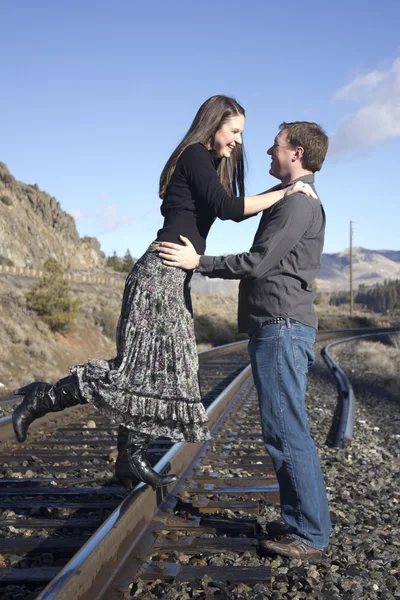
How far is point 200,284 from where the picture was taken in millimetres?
165000

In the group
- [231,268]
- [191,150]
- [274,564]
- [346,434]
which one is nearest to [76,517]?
[274,564]

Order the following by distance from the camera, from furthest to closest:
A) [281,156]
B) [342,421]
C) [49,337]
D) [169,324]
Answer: [49,337] < [342,421] < [169,324] < [281,156]

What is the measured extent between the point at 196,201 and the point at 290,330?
0.84 metres

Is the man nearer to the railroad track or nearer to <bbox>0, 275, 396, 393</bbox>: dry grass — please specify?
the railroad track

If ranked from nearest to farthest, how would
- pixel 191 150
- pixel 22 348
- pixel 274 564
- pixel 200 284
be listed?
1. pixel 274 564
2. pixel 191 150
3. pixel 22 348
4. pixel 200 284

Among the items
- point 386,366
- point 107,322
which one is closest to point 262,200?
point 386,366

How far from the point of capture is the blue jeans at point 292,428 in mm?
3289

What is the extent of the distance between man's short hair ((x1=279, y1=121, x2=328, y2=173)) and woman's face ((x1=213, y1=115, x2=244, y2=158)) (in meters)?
Result: 0.31

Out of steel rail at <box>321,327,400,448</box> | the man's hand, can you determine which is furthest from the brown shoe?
steel rail at <box>321,327,400,448</box>

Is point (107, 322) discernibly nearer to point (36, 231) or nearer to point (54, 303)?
point (54, 303)

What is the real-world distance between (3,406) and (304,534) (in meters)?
6.31

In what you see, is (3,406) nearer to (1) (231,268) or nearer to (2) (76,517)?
(2) (76,517)

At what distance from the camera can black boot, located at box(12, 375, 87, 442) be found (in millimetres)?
3754

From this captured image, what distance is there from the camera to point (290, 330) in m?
3.30
